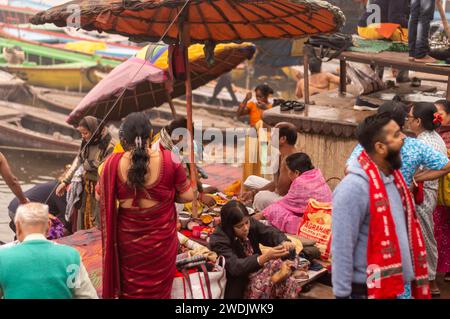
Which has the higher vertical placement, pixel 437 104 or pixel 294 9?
pixel 294 9

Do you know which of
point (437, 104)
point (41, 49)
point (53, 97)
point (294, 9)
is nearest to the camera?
point (437, 104)

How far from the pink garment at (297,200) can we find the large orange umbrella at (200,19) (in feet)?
2.42

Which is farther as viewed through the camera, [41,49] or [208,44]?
[41,49]

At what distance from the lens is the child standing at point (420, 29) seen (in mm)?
6527

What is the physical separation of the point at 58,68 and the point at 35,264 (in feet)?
54.1

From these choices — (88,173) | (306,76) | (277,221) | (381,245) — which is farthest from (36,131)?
(381,245)

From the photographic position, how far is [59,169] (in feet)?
49.7

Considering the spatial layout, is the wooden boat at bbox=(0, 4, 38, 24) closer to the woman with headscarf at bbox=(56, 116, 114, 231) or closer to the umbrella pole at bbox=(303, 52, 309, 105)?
the umbrella pole at bbox=(303, 52, 309, 105)

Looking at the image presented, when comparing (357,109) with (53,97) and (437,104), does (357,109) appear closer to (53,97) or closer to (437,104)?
(437,104)

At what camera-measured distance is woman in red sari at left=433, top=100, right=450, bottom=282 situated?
526cm

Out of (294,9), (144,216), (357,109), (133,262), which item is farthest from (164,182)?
(357,109)

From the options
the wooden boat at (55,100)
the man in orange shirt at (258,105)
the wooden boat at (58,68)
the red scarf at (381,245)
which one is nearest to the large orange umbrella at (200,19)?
the red scarf at (381,245)

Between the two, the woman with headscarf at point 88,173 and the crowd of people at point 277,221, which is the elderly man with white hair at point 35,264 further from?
the woman with headscarf at point 88,173
